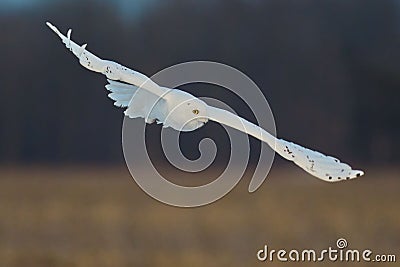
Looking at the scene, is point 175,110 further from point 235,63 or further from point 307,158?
point 235,63

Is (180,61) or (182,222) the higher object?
(180,61)

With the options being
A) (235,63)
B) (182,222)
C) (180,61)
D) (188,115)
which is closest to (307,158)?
(188,115)

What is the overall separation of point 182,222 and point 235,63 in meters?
0.74

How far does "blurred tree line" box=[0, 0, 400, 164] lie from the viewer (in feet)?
6.95

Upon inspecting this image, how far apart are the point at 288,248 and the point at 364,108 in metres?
1.52

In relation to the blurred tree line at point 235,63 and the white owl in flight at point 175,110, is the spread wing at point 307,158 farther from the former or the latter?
the blurred tree line at point 235,63

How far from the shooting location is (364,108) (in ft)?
8.17

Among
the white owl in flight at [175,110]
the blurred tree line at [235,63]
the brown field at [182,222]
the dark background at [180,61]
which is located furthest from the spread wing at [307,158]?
the blurred tree line at [235,63]

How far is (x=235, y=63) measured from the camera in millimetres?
2041

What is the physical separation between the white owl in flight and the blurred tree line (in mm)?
1429

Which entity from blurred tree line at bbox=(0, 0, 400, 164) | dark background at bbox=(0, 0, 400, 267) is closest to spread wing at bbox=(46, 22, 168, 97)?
dark background at bbox=(0, 0, 400, 267)

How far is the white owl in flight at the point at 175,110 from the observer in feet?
1.60

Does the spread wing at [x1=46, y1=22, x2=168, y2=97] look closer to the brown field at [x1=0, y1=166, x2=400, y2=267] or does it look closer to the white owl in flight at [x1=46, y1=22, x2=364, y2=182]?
the white owl in flight at [x1=46, y1=22, x2=364, y2=182]

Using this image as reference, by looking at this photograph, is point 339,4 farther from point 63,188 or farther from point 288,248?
point 288,248
